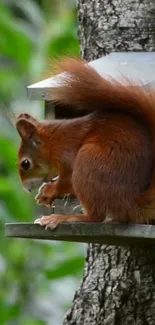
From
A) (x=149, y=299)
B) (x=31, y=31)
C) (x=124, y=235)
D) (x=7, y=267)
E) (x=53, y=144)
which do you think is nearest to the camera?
(x=124, y=235)

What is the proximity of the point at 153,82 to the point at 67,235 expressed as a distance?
465mm

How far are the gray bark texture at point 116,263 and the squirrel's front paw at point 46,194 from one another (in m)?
0.49

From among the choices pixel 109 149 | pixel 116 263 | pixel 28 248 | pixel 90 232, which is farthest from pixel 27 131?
pixel 28 248

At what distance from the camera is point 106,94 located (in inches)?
118

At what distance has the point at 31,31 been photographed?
530cm

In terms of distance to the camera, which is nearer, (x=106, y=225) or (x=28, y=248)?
(x=106, y=225)

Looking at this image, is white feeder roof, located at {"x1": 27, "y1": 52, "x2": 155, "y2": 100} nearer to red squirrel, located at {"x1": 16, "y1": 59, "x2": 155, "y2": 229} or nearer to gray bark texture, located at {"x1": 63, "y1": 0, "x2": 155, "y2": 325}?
red squirrel, located at {"x1": 16, "y1": 59, "x2": 155, "y2": 229}

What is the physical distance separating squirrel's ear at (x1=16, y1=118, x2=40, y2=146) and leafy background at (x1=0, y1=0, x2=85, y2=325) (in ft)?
3.34

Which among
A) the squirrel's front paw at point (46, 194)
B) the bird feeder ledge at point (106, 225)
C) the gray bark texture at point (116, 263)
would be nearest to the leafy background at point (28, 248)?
the gray bark texture at point (116, 263)

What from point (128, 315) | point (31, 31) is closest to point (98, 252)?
point (128, 315)

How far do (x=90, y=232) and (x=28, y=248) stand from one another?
1671 millimetres

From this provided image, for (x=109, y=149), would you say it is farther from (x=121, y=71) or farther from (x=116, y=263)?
(x=116, y=263)

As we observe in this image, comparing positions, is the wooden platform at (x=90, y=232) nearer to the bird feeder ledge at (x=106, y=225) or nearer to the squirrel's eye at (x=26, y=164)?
the bird feeder ledge at (x=106, y=225)

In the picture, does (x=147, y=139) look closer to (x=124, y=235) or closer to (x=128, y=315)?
(x=124, y=235)
